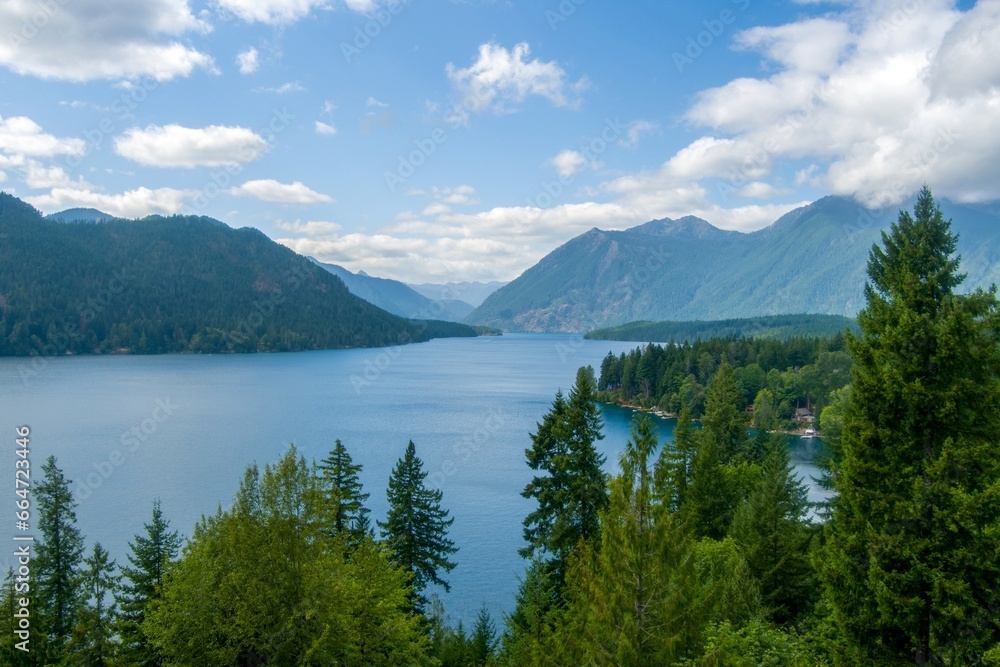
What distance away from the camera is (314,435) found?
70812 mm

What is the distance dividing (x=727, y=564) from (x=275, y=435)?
61.9 meters

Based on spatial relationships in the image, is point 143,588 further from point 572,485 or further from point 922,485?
point 922,485

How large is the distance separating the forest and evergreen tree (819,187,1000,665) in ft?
0.11

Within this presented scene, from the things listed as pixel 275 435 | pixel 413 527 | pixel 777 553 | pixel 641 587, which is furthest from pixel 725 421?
pixel 275 435

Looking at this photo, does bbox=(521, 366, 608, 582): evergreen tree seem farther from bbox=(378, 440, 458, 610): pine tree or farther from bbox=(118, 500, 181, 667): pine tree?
bbox=(118, 500, 181, 667): pine tree

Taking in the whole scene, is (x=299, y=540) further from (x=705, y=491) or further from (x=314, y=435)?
(x=314, y=435)

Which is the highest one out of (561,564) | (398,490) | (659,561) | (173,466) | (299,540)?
(659,561)

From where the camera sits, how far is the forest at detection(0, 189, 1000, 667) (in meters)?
9.61

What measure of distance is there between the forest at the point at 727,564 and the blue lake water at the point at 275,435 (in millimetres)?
16931

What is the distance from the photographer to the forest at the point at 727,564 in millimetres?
9609

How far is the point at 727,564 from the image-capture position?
1936cm

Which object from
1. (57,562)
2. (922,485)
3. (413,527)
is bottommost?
(57,562)

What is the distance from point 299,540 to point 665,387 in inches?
3714

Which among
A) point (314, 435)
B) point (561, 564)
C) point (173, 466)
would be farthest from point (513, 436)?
point (561, 564)
